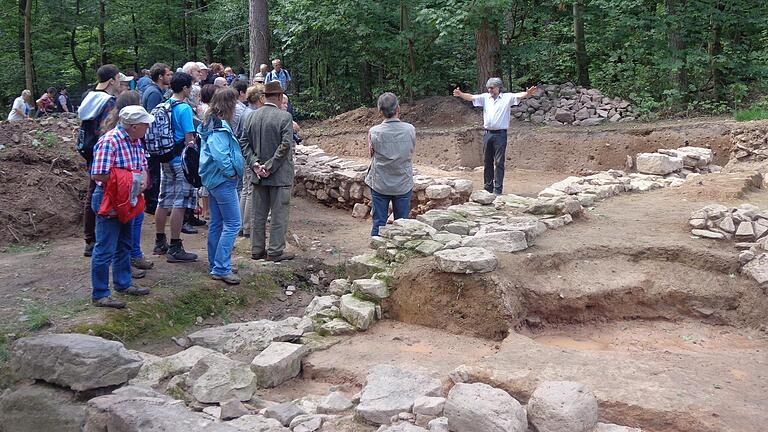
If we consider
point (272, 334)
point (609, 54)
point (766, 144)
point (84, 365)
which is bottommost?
point (272, 334)

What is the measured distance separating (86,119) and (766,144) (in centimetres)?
1093

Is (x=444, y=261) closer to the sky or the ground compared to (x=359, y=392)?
closer to the sky

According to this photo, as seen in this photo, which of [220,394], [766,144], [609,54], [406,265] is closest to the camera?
[220,394]

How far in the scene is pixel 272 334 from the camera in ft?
18.6


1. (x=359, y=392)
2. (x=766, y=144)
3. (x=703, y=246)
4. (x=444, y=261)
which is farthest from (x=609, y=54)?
(x=359, y=392)

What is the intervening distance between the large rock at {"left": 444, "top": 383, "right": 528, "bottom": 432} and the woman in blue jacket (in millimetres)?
3563

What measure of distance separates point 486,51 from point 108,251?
514 inches

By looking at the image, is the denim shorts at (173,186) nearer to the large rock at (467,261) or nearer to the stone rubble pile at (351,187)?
the large rock at (467,261)

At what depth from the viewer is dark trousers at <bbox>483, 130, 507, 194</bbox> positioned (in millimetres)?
9227

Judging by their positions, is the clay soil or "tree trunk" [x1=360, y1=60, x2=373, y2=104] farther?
"tree trunk" [x1=360, y1=60, x2=373, y2=104]

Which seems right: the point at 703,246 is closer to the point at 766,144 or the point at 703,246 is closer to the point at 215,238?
the point at 215,238

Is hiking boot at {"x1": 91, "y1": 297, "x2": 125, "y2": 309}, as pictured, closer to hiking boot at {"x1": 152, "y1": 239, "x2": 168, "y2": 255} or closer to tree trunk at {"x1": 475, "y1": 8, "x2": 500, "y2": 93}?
hiking boot at {"x1": 152, "y1": 239, "x2": 168, "y2": 255}

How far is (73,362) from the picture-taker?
411 centimetres

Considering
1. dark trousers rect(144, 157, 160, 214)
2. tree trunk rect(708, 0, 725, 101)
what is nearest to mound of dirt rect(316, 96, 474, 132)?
tree trunk rect(708, 0, 725, 101)
